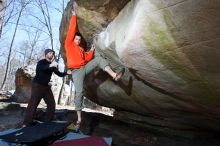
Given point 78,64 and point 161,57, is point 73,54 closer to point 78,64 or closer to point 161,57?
point 78,64

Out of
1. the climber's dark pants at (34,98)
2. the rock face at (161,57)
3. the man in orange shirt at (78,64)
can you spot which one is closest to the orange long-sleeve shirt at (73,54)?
the man in orange shirt at (78,64)

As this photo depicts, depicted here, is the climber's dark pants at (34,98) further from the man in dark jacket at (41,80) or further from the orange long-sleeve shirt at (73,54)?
the orange long-sleeve shirt at (73,54)

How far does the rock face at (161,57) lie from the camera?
487 centimetres

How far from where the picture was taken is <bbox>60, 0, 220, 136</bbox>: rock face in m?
4.87

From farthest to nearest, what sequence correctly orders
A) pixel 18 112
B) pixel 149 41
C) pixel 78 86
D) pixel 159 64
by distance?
pixel 18 112 → pixel 78 86 → pixel 159 64 → pixel 149 41

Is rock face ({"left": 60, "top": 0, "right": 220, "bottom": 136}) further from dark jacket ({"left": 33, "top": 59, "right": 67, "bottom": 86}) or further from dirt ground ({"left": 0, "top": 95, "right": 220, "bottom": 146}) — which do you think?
dark jacket ({"left": 33, "top": 59, "right": 67, "bottom": 86})

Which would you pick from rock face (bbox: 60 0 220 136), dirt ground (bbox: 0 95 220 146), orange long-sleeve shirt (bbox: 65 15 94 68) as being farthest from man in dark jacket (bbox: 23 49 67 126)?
rock face (bbox: 60 0 220 136)

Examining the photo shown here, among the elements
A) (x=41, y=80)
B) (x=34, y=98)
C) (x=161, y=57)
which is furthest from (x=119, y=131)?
(x=161, y=57)

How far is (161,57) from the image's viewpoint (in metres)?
5.69

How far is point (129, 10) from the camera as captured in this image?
20.7 feet

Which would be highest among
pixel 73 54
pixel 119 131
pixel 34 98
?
pixel 73 54

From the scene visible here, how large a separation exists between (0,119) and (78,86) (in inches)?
174

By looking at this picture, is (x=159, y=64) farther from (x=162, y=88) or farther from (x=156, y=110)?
(x=156, y=110)

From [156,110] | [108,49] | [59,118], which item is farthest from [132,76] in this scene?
[59,118]
